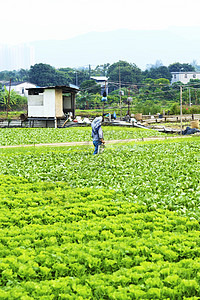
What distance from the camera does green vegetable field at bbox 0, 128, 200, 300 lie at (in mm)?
5977

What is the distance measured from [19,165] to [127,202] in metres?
8.42

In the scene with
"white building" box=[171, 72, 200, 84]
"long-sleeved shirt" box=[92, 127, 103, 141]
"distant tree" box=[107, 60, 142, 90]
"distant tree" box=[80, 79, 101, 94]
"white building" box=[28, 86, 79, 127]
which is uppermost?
"white building" box=[171, 72, 200, 84]

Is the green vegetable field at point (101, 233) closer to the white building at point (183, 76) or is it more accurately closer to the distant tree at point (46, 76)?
the distant tree at point (46, 76)

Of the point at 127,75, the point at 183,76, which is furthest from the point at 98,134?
the point at 183,76

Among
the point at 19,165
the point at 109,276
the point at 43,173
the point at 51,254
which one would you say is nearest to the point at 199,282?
the point at 109,276

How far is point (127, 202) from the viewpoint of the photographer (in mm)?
10906

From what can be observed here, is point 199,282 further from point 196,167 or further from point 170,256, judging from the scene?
point 196,167

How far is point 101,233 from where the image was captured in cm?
821

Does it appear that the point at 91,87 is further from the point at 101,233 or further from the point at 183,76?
the point at 101,233

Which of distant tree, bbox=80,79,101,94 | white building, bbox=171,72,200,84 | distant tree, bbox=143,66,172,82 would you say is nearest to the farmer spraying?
distant tree, bbox=80,79,101,94

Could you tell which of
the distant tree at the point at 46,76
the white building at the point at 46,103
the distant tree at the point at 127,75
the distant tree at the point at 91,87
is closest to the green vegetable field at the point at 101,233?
the white building at the point at 46,103

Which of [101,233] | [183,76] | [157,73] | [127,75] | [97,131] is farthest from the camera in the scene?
[183,76]

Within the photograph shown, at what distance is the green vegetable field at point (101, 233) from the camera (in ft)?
19.6

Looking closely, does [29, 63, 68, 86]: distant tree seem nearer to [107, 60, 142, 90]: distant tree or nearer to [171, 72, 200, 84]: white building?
[107, 60, 142, 90]: distant tree
